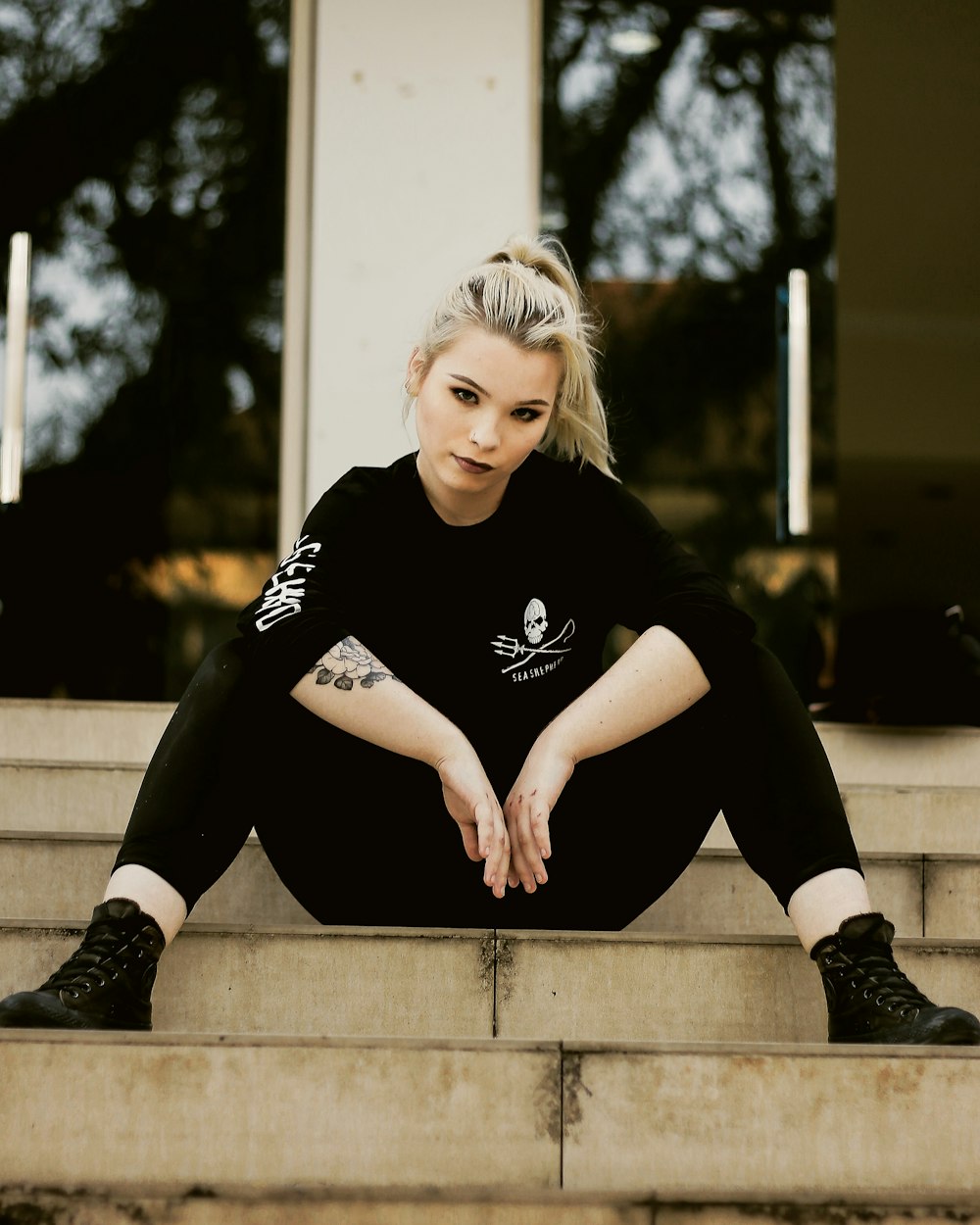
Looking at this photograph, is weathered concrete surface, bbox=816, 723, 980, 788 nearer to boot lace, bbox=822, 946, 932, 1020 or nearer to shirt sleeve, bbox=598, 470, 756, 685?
shirt sleeve, bbox=598, 470, 756, 685

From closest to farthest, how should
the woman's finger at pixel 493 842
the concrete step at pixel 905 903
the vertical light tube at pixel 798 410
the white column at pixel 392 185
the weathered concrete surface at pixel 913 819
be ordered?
the woman's finger at pixel 493 842, the concrete step at pixel 905 903, the weathered concrete surface at pixel 913 819, the white column at pixel 392 185, the vertical light tube at pixel 798 410

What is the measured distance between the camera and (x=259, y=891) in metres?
2.31

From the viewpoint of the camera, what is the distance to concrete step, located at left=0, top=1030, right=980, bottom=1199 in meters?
1.43

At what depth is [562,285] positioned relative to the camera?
7.09 feet

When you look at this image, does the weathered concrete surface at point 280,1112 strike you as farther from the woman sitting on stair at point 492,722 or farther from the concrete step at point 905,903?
the concrete step at point 905,903

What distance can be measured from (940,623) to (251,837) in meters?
2.28

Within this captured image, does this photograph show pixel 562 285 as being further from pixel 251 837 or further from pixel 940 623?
pixel 940 623

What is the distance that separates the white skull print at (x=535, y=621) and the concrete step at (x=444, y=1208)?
36.5 inches

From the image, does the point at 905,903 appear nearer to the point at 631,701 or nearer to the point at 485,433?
the point at 631,701

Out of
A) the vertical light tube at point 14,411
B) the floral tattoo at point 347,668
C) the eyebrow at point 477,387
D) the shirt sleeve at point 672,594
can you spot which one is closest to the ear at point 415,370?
the eyebrow at point 477,387

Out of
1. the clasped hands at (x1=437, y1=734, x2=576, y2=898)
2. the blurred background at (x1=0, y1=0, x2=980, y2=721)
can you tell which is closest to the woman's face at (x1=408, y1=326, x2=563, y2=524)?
the clasped hands at (x1=437, y1=734, x2=576, y2=898)

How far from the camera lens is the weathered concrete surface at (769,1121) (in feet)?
4.71

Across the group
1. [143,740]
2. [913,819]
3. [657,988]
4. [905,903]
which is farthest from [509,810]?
[143,740]

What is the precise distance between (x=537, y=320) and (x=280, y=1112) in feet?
4.00
